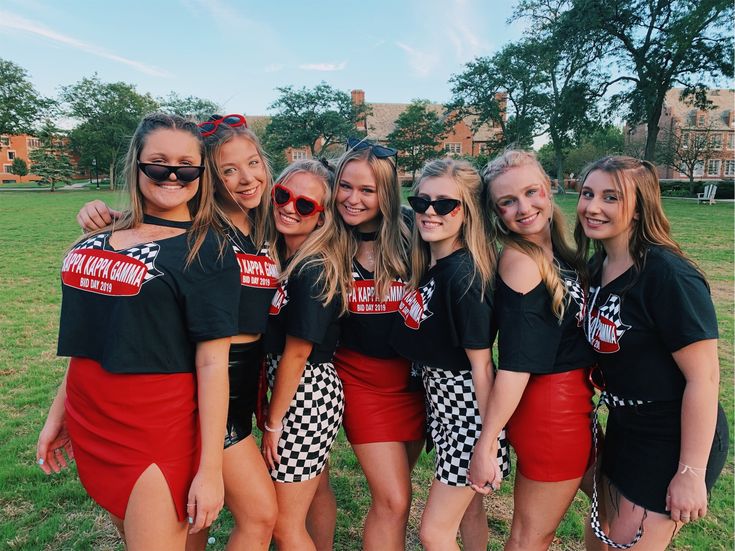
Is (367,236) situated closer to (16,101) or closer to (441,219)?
(441,219)

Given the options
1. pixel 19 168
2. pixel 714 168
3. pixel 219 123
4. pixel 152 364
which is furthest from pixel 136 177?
pixel 19 168

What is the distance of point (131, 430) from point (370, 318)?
1306 mm

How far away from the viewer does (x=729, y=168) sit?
6119 centimetres

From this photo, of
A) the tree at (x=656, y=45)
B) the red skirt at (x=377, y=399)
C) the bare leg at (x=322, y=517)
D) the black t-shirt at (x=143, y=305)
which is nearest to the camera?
the black t-shirt at (x=143, y=305)

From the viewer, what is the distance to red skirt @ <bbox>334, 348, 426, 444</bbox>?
8.94 feet

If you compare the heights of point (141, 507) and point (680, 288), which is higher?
point (680, 288)

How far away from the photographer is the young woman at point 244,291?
2.37 m

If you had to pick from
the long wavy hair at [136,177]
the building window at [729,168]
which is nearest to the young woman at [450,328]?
the long wavy hair at [136,177]

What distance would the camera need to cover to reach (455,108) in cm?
5519

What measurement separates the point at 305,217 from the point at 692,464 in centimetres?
225

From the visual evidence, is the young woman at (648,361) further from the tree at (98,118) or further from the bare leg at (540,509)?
the tree at (98,118)

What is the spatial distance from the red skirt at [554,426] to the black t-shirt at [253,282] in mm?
1400

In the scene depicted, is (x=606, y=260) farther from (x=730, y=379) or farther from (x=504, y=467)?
(x=730, y=379)

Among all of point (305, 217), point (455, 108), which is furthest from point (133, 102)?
point (305, 217)
